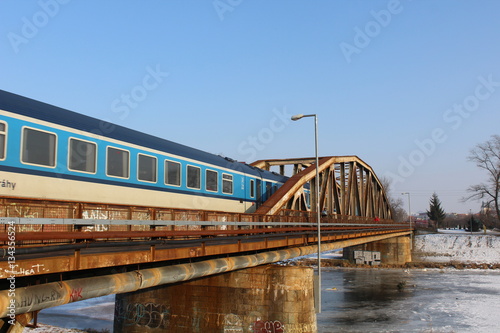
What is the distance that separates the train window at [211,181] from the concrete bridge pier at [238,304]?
4.25m

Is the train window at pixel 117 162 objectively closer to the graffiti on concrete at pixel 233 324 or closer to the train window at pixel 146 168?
the train window at pixel 146 168

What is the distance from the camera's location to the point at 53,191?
13531mm

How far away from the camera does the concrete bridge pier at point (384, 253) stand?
62.7 m

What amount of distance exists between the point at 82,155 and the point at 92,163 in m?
0.48

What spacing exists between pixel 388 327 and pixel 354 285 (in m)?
18.1

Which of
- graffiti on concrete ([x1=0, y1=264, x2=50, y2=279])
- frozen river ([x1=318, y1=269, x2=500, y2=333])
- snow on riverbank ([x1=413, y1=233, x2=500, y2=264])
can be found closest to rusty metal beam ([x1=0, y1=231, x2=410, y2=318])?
graffiti on concrete ([x1=0, y1=264, x2=50, y2=279])

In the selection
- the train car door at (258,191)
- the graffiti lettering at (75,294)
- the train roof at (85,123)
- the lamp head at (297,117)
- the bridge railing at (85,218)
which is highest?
the lamp head at (297,117)

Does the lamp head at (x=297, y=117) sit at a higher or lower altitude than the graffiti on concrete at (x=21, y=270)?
higher

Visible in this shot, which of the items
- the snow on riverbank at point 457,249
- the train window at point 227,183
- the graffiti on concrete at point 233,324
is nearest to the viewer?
the graffiti on concrete at point 233,324

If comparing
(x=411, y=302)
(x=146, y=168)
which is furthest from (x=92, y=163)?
(x=411, y=302)

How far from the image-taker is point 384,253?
65312 mm

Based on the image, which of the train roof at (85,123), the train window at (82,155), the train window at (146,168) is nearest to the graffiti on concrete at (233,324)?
the train window at (146,168)

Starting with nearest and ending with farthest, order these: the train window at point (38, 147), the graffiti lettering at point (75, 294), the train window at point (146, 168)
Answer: the graffiti lettering at point (75, 294)
the train window at point (38, 147)
the train window at point (146, 168)

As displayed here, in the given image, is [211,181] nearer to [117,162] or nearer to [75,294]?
[117,162]
